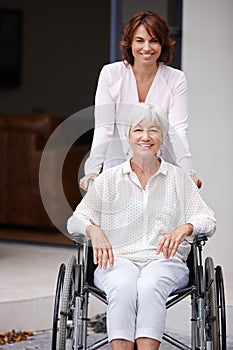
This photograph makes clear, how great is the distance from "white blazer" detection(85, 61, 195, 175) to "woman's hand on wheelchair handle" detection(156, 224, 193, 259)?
1.10ft

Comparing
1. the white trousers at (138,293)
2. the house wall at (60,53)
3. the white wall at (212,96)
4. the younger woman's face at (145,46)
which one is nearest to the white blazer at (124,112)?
the younger woman's face at (145,46)

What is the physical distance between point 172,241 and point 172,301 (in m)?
0.23

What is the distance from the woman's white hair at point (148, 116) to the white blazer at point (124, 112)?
0.10 meters

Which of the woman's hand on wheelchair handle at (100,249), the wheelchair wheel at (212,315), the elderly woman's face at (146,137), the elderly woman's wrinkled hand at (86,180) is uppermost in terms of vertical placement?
the elderly woman's face at (146,137)

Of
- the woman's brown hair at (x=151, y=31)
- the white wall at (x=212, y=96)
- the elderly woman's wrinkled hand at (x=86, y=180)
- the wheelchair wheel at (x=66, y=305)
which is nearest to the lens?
the wheelchair wheel at (x=66, y=305)

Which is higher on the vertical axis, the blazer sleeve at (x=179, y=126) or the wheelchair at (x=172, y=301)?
the blazer sleeve at (x=179, y=126)

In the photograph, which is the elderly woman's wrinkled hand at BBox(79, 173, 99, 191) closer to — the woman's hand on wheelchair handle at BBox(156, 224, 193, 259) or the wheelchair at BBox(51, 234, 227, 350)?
the wheelchair at BBox(51, 234, 227, 350)

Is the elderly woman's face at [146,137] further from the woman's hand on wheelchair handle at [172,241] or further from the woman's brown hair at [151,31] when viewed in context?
the woman's brown hair at [151,31]

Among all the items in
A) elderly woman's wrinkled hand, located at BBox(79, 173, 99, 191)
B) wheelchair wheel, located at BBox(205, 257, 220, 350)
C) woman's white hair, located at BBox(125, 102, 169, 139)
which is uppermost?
woman's white hair, located at BBox(125, 102, 169, 139)

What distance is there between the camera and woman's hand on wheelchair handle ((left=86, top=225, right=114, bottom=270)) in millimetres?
3376

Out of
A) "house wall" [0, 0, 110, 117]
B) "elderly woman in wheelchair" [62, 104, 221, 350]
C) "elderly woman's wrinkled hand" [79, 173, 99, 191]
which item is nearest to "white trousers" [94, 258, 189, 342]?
"elderly woman in wheelchair" [62, 104, 221, 350]

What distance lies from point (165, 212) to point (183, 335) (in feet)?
4.12

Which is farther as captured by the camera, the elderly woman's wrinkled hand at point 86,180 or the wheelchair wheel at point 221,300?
the elderly woman's wrinkled hand at point 86,180

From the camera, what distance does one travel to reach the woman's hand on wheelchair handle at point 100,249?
11.1ft
